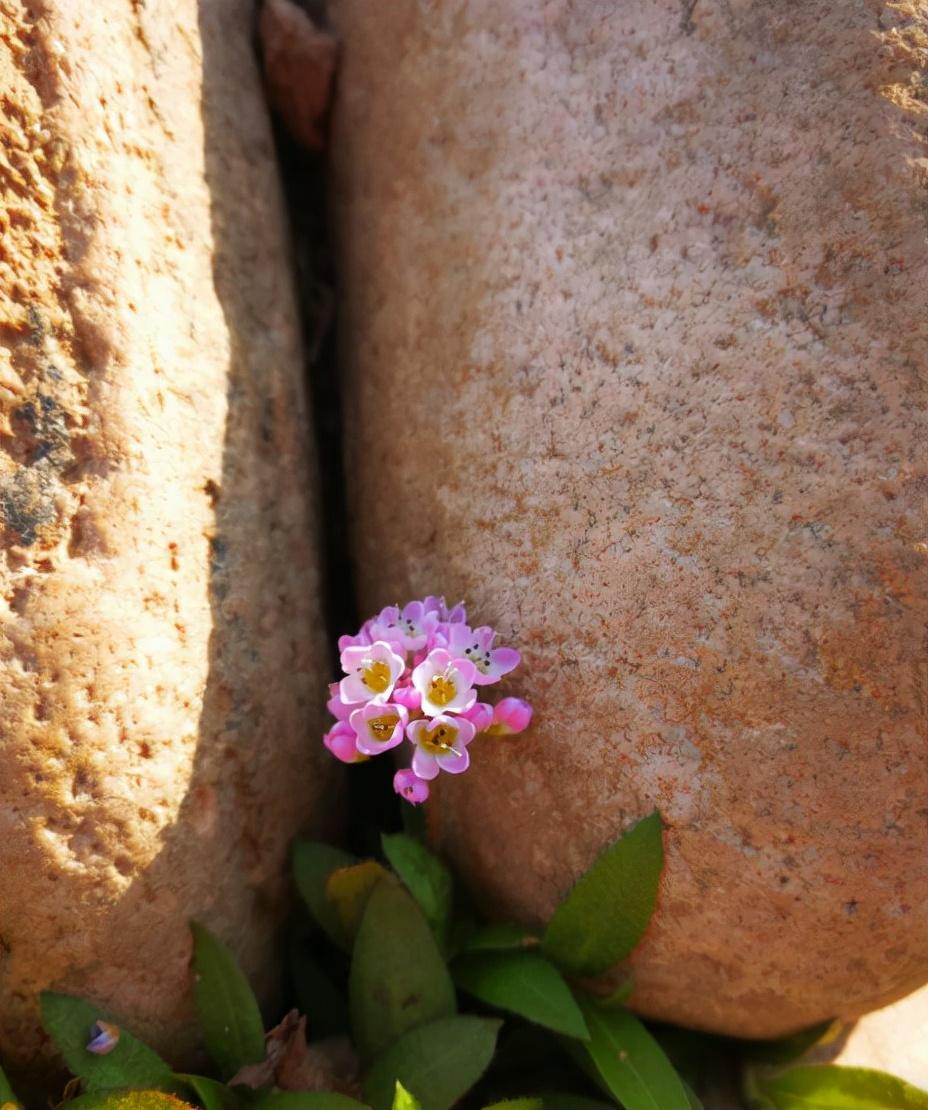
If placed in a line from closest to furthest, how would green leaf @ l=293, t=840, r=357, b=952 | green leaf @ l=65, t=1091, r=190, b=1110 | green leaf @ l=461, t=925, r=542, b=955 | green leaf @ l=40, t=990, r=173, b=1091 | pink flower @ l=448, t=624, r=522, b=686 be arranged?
green leaf @ l=65, t=1091, r=190, b=1110
green leaf @ l=40, t=990, r=173, b=1091
pink flower @ l=448, t=624, r=522, b=686
green leaf @ l=461, t=925, r=542, b=955
green leaf @ l=293, t=840, r=357, b=952

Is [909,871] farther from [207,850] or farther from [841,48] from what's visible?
[841,48]

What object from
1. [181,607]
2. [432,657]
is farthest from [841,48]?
[181,607]

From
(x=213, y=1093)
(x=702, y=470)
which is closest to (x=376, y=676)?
(x=702, y=470)

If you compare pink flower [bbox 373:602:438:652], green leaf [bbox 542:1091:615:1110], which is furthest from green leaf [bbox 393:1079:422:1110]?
pink flower [bbox 373:602:438:652]

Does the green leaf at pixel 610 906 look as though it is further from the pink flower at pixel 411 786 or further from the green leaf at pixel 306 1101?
the green leaf at pixel 306 1101

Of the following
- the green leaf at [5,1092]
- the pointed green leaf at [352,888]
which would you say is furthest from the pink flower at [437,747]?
the green leaf at [5,1092]

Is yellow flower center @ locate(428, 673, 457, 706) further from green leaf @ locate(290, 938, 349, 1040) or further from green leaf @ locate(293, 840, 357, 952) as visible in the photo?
green leaf @ locate(290, 938, 349, 1040)
